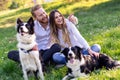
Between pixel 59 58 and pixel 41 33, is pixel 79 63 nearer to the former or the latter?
pixel 59 58

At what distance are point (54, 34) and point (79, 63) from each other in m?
1.64

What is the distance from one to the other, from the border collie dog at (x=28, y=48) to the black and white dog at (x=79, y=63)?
0.74m

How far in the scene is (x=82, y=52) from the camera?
28.6 feet

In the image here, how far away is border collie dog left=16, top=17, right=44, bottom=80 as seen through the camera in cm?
799

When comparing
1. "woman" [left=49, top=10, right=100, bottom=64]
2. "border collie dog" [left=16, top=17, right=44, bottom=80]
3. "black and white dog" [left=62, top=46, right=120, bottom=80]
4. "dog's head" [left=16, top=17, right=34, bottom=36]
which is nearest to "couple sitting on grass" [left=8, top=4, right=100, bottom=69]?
"woman" [left=49, top=10, right=100, bottom=64]

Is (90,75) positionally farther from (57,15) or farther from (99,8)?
(99,8)

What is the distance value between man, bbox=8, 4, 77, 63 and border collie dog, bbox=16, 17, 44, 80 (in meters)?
1.00

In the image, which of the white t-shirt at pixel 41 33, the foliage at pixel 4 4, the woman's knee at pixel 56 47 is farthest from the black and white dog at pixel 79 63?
the foliage at pixel 4 4

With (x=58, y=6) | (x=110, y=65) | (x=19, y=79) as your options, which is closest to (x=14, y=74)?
(x=19, y=79)

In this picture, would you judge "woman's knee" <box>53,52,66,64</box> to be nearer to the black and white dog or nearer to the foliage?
the black and white dog

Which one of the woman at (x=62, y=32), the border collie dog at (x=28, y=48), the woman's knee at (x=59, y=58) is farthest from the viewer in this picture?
the woman's knee at (x=59, y=58)

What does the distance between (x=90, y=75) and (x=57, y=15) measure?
6.53ft

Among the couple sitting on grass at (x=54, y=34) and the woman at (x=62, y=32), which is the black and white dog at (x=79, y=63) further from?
the woman at (x=62, y=32)

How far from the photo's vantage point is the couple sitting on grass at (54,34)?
913cm
